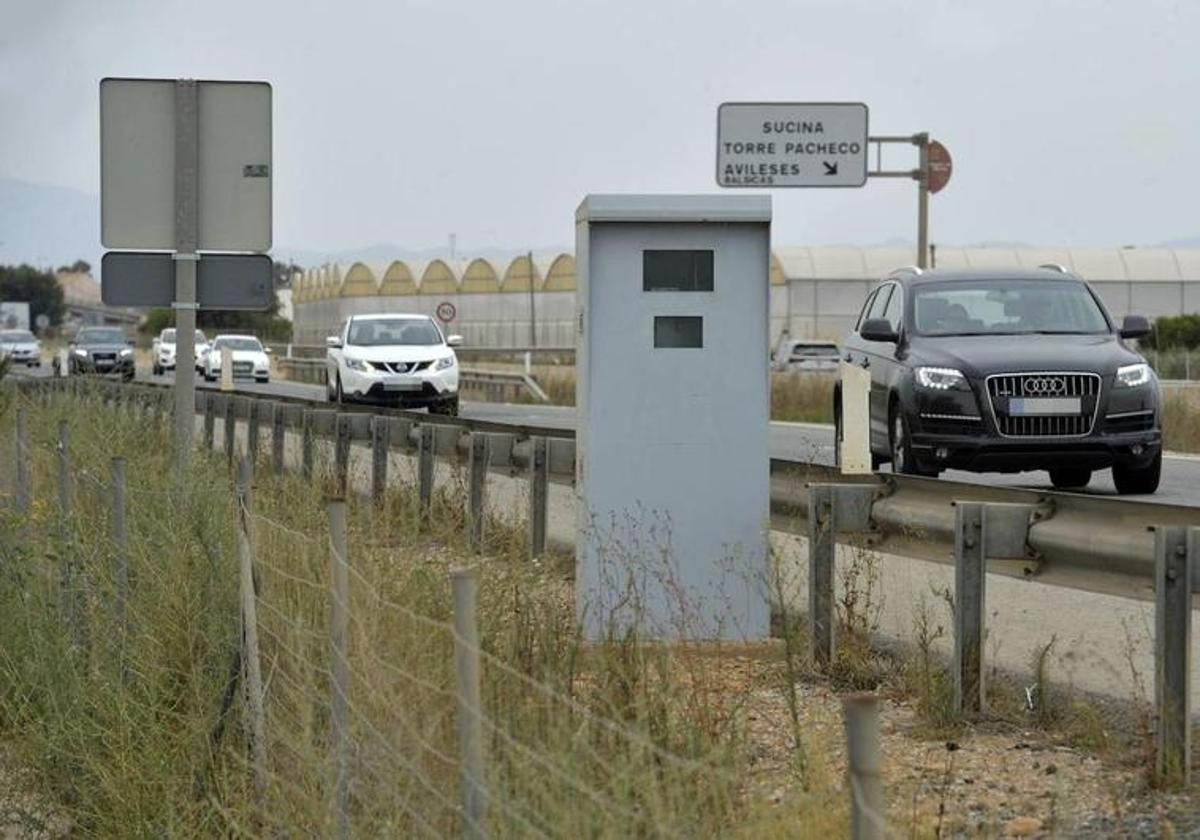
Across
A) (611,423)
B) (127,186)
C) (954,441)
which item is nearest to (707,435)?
(611,423)

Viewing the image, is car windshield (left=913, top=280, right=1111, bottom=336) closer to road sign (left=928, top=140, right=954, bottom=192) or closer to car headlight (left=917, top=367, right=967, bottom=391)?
car headlight (left=917, top=367, right=967, bottom=391)

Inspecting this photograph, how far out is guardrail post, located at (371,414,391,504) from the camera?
1667 cm

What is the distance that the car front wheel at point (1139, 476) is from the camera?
18.5 m

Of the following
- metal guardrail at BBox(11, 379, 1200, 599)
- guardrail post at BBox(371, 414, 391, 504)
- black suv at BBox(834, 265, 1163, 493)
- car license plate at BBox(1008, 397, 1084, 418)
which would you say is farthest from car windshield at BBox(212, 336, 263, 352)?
metal guardrail at BBox(11, 379, 1200, 599)

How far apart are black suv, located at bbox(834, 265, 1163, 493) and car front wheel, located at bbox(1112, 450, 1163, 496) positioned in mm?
16

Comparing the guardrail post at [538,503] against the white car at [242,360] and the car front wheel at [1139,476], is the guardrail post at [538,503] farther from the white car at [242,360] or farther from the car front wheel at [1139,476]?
the white car at [242,360]

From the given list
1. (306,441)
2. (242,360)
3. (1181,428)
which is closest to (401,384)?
(1181,428)

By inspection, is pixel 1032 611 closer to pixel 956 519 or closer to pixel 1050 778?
pixel 956 519

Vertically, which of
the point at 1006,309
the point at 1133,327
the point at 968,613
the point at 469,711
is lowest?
the point at 968,613

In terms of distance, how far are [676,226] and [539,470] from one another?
11.0 ft

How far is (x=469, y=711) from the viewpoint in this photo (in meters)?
4.77

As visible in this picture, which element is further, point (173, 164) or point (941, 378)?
point (941, 378)

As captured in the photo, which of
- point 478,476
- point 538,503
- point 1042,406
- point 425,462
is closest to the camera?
point 538,503

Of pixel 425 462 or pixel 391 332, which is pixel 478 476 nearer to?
pixel 425 462
